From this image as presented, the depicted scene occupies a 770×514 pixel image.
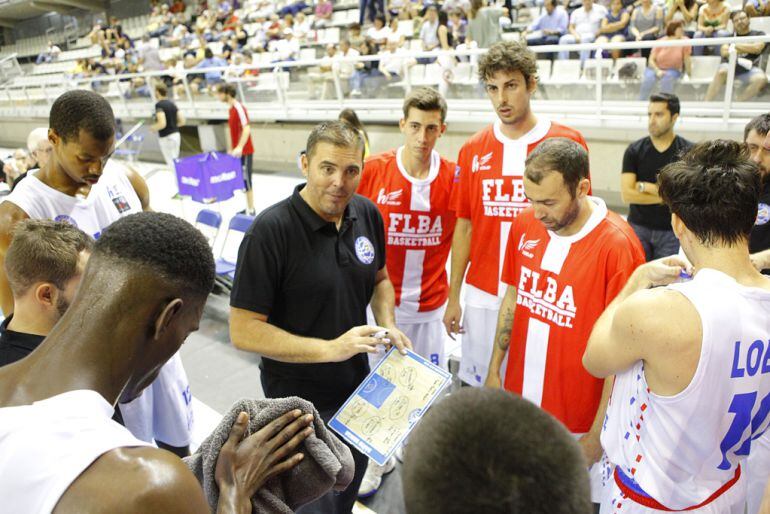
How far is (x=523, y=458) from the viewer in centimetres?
61

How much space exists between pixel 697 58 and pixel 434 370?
6.10 metres

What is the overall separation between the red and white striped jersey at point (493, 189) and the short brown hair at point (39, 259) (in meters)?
1.91

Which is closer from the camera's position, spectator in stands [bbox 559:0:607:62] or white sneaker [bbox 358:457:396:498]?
white sneaker [bbox 358:457:396:498]

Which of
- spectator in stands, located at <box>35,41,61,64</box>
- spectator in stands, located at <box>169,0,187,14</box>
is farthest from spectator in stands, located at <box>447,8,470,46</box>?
spectator in stands, located at <box>35,41,61,64</box>

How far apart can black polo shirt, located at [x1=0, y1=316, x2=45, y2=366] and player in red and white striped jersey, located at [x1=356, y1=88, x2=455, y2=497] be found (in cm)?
180

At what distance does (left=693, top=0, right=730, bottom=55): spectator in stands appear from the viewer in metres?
6.67

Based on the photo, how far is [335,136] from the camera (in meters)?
2.07

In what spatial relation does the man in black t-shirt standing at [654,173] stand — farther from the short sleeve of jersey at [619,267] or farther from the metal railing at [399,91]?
the metal railing at [399,91]

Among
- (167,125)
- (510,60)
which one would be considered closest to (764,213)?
(510,60)

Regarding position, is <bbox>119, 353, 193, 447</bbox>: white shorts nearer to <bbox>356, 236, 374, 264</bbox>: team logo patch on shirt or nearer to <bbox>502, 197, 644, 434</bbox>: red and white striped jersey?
<bbox>356, 236, 374, 264</bbox>: team logo patch on shirt

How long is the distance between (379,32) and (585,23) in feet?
14.3

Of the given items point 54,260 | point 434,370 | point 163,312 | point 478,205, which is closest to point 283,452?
point 163,312

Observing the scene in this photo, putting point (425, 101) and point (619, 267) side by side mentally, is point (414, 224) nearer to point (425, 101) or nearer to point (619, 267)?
point (425, 101)

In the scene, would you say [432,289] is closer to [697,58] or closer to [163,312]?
[163,312]
